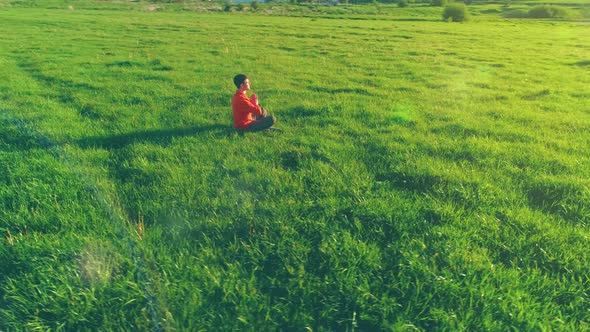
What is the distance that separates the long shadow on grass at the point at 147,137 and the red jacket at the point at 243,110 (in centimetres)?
26

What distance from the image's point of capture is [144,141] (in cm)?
614

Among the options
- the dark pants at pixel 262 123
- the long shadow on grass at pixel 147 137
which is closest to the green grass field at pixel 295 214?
the long shadow on grass at pixel 147 137

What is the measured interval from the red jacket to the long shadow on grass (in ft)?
0.86

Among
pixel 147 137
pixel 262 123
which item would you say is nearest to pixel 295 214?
pixel 262 123

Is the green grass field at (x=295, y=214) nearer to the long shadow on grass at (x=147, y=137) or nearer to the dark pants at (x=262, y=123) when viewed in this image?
the long shadow on grass at (x=147, y=137)

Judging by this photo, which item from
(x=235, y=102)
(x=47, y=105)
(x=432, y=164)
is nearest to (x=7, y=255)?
(x=235, y=102)

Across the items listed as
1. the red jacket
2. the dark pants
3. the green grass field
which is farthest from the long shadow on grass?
the dark pants

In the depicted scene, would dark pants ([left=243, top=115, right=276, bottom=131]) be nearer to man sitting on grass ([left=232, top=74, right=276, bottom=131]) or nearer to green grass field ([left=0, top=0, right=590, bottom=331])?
man sitting on grass ([left=232, top=74, right=276, bottom=131])

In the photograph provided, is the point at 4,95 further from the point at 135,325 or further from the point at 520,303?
the point at 520,303

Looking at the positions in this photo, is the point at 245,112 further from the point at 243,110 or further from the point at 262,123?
the point at 262,123

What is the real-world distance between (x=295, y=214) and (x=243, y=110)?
3078mm

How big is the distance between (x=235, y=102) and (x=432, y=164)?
3.48m

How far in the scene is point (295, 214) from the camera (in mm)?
4043

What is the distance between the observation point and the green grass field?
285 centimetres
